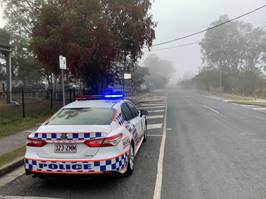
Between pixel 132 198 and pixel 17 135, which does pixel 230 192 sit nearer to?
pixel 132 198

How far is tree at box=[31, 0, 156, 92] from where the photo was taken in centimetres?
1560

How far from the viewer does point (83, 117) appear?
18.7 ft

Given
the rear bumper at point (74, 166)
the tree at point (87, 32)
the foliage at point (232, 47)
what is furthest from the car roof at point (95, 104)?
the foliage at point (232, 47)

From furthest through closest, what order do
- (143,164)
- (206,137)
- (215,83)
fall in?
1. (215,83)
2. (206,137)
3. (143,164)

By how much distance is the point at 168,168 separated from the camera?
6059 millimetres

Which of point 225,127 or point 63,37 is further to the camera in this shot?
point 63,37

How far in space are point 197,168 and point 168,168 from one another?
1.91 feet

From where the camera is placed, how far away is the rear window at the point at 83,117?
5480mm

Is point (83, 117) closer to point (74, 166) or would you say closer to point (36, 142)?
point (36, 142)

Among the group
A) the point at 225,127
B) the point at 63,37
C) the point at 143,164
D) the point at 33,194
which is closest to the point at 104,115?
the point at 143,164

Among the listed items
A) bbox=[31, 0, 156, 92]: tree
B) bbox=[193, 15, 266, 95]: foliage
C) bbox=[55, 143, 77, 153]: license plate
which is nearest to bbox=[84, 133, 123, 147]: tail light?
bbox=[55, 143, 77, 153]: license plate

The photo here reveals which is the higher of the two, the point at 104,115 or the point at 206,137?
the point at 104,115

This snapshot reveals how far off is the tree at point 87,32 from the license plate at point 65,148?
11081 millimetres

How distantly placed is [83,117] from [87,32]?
1104cm
